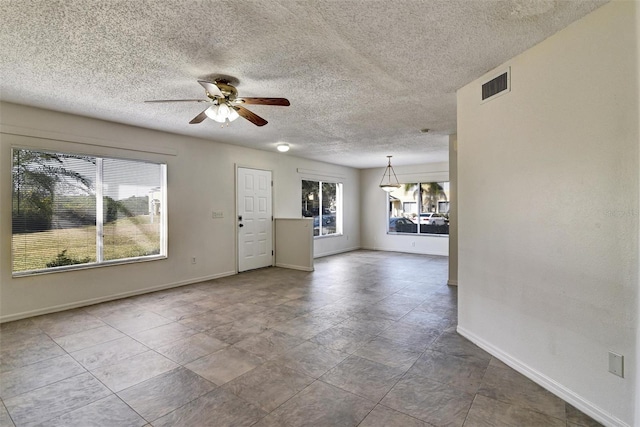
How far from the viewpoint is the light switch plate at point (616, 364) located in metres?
1.74

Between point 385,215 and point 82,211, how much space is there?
7.08 metres

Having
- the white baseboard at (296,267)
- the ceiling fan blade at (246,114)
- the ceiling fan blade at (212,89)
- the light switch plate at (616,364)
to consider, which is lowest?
the white baseboard at (296,267)

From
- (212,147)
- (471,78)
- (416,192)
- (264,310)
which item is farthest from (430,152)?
(264,310)

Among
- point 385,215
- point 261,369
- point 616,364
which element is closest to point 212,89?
point 261,369

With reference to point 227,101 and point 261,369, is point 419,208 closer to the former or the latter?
point 227,101

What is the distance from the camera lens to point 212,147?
219 inches

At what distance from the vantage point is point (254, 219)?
6320 mm

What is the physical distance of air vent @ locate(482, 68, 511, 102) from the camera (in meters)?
2.51

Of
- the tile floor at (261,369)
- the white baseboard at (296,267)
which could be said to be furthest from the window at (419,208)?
the tile floor at (261,369)

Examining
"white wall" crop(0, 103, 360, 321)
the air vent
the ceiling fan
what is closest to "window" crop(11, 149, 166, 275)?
"white wall" crop(0, 103, 360, 321)

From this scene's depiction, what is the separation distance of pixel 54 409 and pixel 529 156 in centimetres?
367

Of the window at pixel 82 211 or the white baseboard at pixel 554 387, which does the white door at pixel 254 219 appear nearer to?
the window at pixel 82 211

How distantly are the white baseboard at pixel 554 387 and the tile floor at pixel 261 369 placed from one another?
0.21 feet

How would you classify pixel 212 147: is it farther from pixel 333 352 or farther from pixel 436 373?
pixel 436 373
